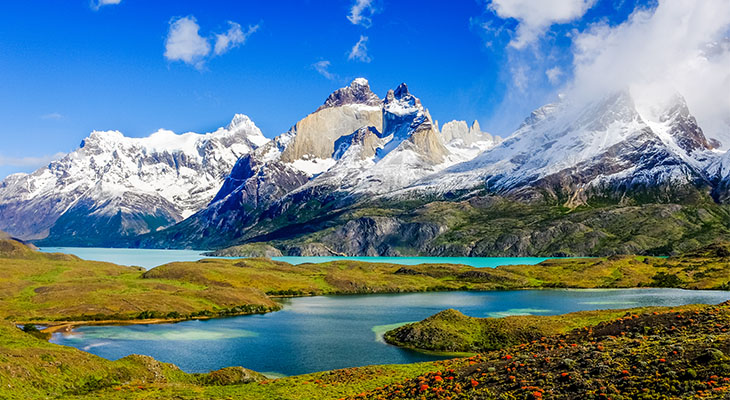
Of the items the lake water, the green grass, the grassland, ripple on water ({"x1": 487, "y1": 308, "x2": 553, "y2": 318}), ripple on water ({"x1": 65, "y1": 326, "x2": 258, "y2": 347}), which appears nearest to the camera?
the grassland

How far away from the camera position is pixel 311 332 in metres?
116

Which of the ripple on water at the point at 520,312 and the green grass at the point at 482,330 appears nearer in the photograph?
the green grass at the point at 482,330

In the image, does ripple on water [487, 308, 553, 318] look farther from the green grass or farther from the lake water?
the green grass

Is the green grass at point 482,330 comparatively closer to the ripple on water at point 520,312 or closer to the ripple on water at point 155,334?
the ripple on water at point 520,312

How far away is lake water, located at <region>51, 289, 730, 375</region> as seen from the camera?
290 feet

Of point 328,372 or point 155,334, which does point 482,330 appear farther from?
point 155,334

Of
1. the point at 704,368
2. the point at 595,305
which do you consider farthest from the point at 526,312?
the point at 704,368

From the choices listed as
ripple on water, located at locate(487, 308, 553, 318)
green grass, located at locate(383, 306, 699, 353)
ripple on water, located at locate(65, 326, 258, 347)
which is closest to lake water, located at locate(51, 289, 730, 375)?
ripple on water, located at locate(65, 326, 258, 347)

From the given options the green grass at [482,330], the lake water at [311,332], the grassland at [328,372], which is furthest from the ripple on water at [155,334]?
the green grass at [482,330]

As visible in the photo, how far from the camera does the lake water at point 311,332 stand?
8838cm

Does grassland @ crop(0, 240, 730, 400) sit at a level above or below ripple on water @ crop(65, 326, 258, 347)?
above

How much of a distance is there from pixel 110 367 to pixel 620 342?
2311 inches

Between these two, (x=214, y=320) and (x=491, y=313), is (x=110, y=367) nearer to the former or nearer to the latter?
(x=214, y=320)

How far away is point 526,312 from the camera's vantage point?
473ft
